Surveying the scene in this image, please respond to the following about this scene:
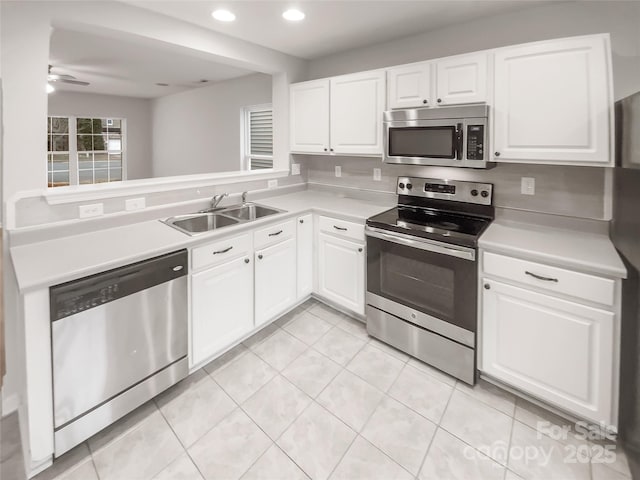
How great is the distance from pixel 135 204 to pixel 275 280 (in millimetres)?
1152

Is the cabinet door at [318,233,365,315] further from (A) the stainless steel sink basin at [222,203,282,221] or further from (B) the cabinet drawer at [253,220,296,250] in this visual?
(A) the stainless steel sink basin at [222,203,282,221]

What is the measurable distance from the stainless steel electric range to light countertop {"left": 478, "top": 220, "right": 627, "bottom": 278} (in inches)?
5.4

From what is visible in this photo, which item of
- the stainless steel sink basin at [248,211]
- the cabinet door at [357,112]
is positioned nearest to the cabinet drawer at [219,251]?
the stainless steel sink basin at [248,211]

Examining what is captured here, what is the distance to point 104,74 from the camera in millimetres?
5020

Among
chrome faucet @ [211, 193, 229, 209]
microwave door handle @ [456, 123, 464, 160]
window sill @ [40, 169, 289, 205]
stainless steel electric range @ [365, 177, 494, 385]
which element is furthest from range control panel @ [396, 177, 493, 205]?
chrome faucet @ [211, 193, 229, 209]

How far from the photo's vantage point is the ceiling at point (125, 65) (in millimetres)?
3471

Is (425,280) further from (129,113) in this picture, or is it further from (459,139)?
(129,113)

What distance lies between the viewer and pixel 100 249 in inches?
72.1

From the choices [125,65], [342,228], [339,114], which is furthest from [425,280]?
[125,65]

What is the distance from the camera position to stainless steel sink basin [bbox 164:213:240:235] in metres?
2.51

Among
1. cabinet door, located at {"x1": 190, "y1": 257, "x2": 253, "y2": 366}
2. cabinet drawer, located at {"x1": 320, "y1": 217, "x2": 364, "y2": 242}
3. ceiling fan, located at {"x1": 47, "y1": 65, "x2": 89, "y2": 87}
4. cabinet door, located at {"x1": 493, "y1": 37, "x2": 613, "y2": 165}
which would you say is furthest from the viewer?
ceiling fan, located at {"x1": 47, "y1": 65, "x2": 89, "y2": 87}

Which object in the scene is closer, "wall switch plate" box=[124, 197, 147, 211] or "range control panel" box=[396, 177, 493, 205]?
"wall switch plate" box=[124, 197, 147, 211]

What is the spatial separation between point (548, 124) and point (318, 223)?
1.76 metres

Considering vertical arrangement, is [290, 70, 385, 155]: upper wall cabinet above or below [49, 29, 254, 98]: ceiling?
below
